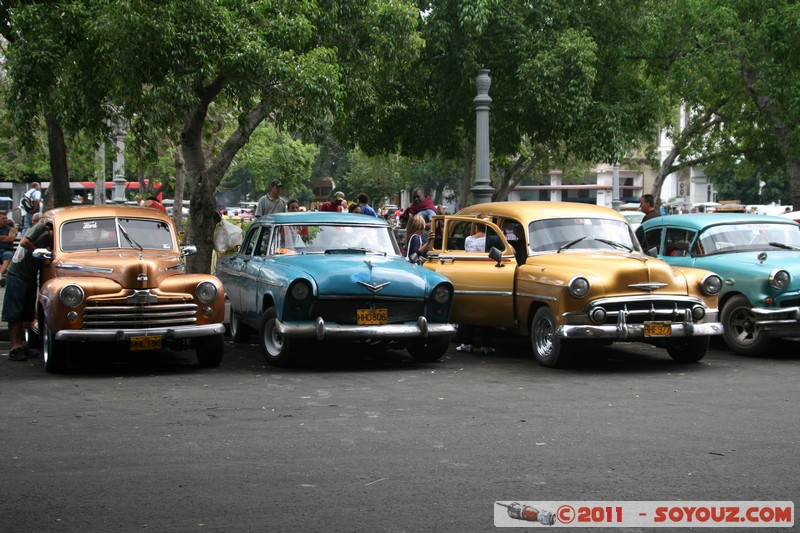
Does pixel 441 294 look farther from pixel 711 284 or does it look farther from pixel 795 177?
pixel 795 177

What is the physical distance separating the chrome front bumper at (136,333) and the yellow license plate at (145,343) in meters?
0.08

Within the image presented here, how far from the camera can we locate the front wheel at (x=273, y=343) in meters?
11.2

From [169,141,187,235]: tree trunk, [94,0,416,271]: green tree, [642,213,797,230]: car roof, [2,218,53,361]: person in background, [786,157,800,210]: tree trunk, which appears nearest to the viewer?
[2,218,53,361]: person in background

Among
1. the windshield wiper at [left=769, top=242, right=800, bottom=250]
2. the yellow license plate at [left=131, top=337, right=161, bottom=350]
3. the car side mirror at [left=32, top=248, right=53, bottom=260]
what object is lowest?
the yellow license plate at [left=131, top=337, right=161, bottom=350]

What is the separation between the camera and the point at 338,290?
435 inches

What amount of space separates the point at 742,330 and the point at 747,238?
1.36 m

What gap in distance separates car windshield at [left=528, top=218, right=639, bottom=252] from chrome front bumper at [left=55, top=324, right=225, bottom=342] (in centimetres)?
394

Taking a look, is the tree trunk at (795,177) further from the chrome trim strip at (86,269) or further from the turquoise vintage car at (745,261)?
the chrome trim strip at (86,269)

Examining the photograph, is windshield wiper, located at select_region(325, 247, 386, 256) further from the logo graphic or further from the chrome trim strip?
the logo graphic

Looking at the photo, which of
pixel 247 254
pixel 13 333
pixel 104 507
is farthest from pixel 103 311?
pixel 104 507

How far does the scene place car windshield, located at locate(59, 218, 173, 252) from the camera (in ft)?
39.4

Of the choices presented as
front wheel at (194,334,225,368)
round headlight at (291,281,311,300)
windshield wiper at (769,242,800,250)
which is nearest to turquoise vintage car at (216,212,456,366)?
round headlight at (291,281,311,300)

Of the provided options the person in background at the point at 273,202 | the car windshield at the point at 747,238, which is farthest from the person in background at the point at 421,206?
the car windshield at the point at 747,238

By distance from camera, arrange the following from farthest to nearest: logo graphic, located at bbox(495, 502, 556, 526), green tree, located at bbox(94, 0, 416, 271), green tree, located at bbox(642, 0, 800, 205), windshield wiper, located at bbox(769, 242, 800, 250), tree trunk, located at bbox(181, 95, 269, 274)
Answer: green tree, located at bbox(642, 0, 800, 205), tree trunk, located at bbox(181, 95, 269, 274), green tree, located at bbox(94, 0, 416, 271), windshield wiper, located at bbox(769, 242, 800, 250), logo graphic, located at bbox(495, 502, 556, 526)
